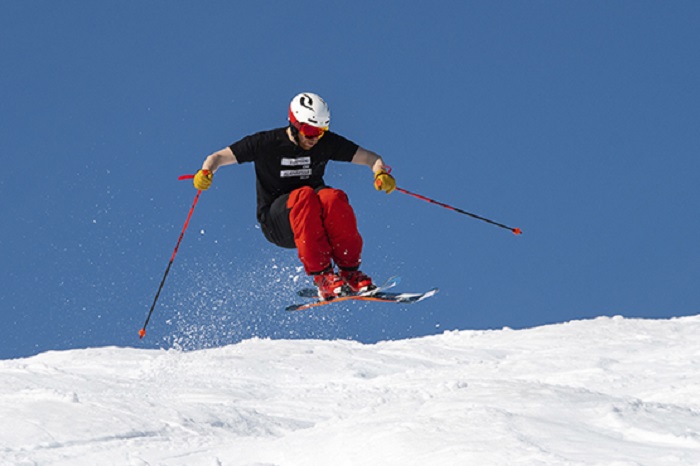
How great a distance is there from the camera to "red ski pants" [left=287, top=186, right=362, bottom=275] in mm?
8008

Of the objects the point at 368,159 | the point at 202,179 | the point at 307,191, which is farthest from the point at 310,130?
the point at 202,179

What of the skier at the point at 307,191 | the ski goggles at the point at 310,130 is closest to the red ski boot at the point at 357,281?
the skier at the point at 307,191

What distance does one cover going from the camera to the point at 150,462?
4941mm

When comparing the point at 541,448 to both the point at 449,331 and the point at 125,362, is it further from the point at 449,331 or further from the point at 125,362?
the point at 449,331

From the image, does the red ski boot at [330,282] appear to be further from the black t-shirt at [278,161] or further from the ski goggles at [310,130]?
the ski goggles at [310,130]

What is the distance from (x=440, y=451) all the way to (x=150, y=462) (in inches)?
60.0

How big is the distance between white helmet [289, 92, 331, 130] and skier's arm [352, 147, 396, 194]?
2.01 ft

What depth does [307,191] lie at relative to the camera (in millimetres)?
8055

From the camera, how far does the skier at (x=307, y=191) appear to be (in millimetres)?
8086

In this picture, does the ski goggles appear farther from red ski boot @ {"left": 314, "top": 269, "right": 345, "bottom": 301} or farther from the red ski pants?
red ski boot @ {"left": 314, "top": 269, "right": 345, "bottom": 301}

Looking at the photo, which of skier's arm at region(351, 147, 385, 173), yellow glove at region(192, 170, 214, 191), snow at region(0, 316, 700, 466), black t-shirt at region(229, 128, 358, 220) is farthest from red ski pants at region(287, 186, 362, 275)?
snow at region(0, 316, 700, 466)

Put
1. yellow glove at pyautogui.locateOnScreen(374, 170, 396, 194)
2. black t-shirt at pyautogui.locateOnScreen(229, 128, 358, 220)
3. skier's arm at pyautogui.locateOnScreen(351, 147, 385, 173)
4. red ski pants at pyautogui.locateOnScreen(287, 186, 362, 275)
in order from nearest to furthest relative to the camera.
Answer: red ski pants at pyautogui.locateOnScreen(287, 186, 362, 275) < black t-shirt at pyautogui.locateOnScreen(229, 128, 358, 220) < yellow glove at pyautogui.locateOnScreen(374, 170, 396, 194) < skier's arm at pyautogui.locateOnScreen(351, 147, 385, 173)

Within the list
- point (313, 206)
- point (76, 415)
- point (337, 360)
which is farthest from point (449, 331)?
point (76, 415)

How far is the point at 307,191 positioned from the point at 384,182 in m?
0.86
